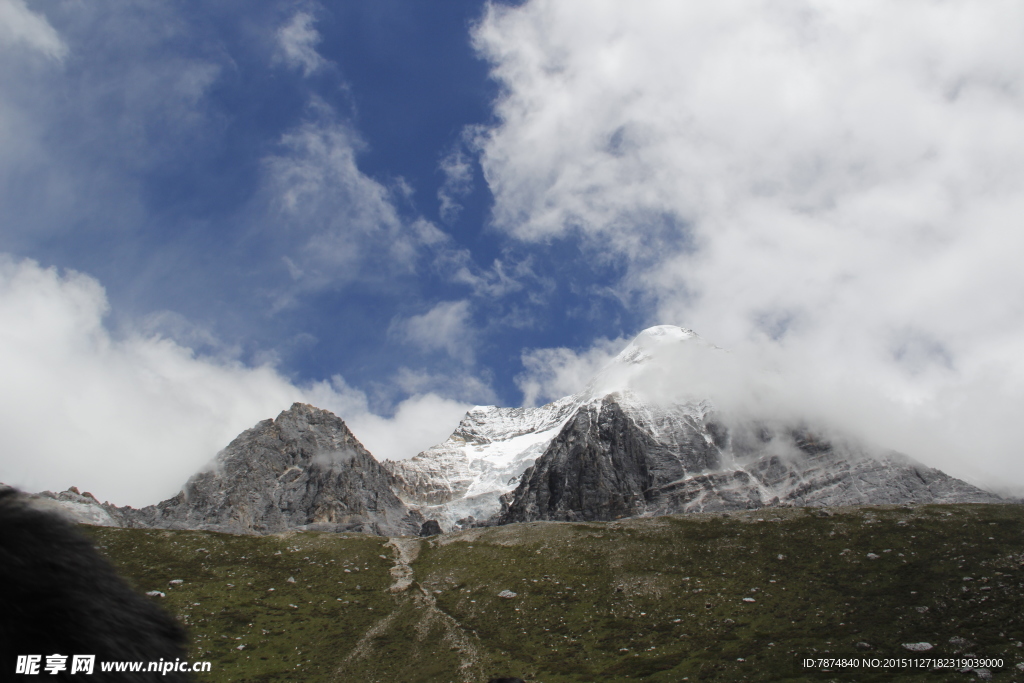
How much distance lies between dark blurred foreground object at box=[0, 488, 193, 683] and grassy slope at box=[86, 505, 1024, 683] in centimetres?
3334

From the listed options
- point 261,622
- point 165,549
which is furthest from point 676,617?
point 165,549

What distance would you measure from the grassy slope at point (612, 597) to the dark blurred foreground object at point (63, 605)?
33.3 m

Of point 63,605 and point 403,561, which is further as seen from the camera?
point 403,561

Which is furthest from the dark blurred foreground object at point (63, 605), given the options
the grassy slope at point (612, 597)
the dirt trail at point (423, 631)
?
the dirt trail at point (423, 631)

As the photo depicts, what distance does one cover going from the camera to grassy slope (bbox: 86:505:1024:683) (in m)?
34.2

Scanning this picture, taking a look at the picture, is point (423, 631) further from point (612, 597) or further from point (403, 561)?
point (403, 561)

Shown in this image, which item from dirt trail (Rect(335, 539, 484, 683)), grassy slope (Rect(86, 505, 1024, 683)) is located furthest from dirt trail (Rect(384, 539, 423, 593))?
grassy slope (Rect(86, 505, 1024, 683))

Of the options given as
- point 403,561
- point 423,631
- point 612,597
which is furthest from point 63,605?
point 403,561

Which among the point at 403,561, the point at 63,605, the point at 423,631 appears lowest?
the point at 423,631

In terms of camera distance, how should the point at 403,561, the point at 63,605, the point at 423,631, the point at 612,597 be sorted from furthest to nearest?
the point at 403,561
the point at 612,597
the point at 423,631
the point at 63,605

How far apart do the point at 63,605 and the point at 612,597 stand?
4956 centimetres

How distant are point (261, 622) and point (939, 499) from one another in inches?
9056

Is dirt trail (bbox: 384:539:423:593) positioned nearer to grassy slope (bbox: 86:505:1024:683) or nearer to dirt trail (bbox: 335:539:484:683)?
dirt trail (bbox: 335:539:484:683)

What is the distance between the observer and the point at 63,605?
3.89 meters
